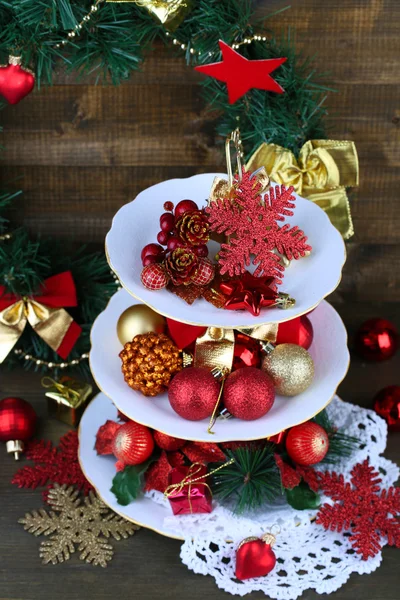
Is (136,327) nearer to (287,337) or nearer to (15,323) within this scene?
(287,337)

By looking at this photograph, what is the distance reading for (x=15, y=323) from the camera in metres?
1.29

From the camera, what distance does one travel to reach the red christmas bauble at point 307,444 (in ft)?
3.49

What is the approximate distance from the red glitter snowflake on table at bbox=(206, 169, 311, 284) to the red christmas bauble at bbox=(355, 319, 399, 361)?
21.5 inches

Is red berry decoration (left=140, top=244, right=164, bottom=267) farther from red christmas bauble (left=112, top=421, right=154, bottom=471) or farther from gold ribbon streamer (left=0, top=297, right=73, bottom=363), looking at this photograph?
gold ribbon streamer (left=0, top=297, right=73, bottom=363)

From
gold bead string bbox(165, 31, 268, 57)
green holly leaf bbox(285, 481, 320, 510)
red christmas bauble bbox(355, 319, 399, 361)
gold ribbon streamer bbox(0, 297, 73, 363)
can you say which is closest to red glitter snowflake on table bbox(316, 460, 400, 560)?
green holly leaf bbox(285, 481, 320, 510)

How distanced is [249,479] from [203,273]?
34cm

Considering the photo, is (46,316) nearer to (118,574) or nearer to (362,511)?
(118,574)

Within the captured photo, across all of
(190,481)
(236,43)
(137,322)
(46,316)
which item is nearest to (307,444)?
(190,481)

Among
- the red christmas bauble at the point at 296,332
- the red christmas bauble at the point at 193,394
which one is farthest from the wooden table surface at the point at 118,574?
the red christmas bauble at the point at 296,332

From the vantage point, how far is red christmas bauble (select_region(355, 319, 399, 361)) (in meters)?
1.40

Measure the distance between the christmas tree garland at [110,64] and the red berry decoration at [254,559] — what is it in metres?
0.53

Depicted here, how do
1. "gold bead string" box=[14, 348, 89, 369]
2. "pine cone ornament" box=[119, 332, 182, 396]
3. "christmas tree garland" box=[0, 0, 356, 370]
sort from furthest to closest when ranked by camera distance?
"gold bead string" box=[14, 348, 89, 369], "christmas tree garland" box=[0, 0, 356, 370], "pine cone ornament" box=[119, 332, 182, 396]

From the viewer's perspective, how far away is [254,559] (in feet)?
3.16

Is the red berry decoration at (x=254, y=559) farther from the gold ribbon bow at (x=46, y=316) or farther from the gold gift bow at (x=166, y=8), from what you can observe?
the gold gift bow at (x=166, y=8)
